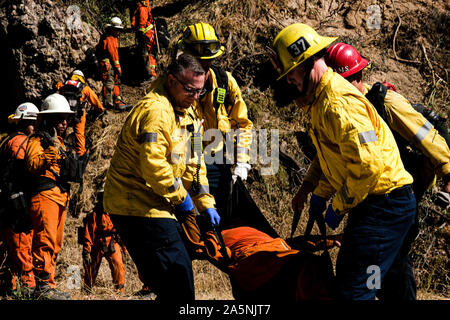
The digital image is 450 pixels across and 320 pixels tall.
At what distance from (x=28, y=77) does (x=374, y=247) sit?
8.75m

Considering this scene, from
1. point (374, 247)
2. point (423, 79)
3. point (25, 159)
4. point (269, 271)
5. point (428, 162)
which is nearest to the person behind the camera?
point (374, 247)

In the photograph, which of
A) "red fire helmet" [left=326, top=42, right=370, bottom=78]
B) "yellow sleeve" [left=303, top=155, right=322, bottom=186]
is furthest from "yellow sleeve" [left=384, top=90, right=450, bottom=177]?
"yellow sleeve" [left=303, top=155, right=322, bottom=186]

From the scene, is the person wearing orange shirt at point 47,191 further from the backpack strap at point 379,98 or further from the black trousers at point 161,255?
the backpack strap at point 379,98

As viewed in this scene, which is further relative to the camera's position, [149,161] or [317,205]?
[317,205]

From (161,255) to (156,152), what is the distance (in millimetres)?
691

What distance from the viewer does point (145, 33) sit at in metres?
8.61

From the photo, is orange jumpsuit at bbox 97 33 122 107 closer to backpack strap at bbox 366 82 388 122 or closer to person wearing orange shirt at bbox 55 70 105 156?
person wearing orange shirt at bbox 55 70 105 156

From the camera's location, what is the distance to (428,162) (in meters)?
3.34

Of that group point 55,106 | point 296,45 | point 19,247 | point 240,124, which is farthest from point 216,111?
point 19,247

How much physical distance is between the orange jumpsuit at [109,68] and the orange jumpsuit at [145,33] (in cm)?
56

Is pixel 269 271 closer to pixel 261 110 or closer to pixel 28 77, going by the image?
pixel 261 110

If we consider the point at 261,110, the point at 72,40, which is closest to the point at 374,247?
the point at 261,110

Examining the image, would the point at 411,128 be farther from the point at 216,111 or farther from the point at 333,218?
the point at 216,111

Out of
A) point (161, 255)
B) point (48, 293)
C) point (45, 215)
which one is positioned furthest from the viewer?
point (45, 215)
